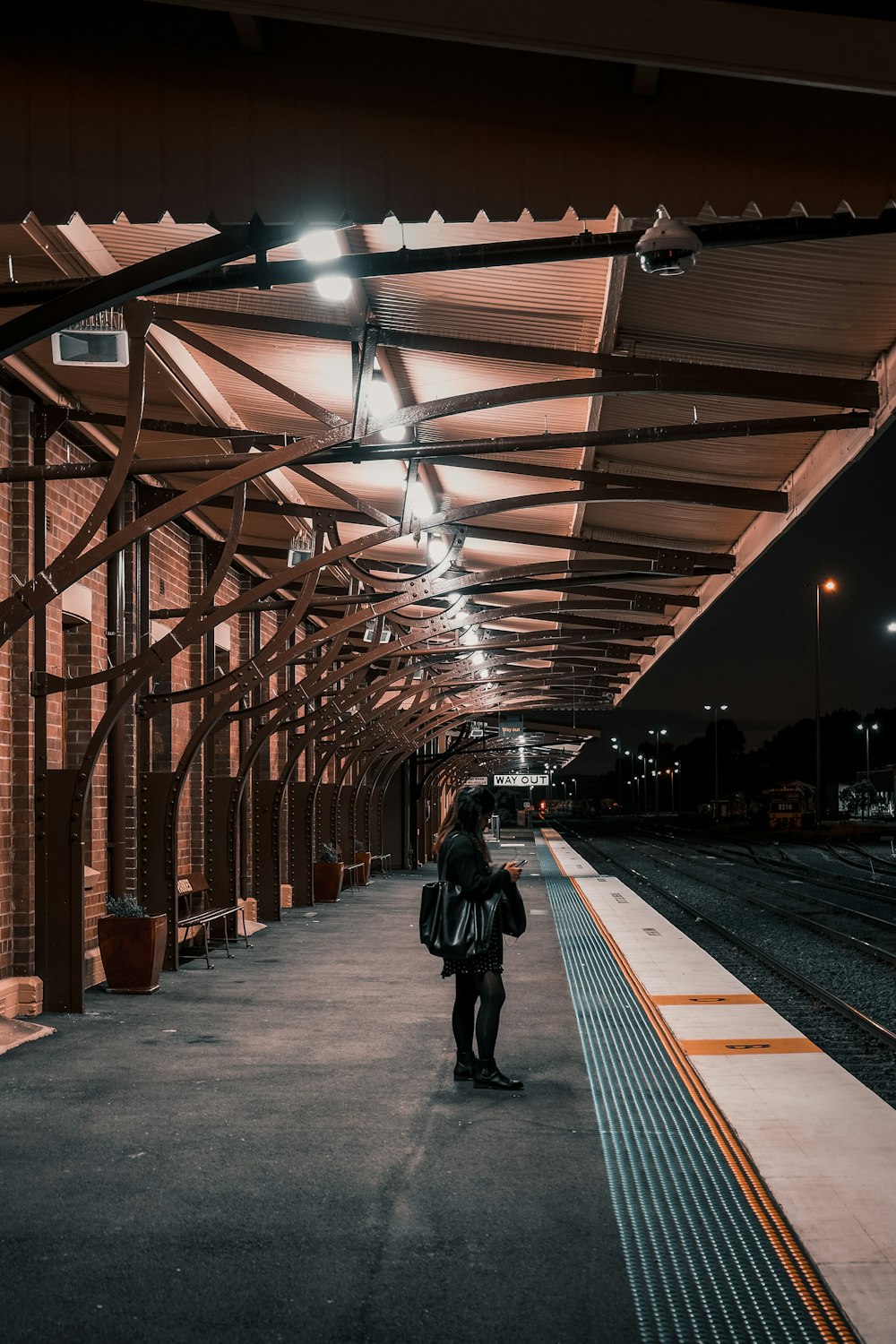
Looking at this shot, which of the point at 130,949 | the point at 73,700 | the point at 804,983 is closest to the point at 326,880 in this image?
the point at 73,700

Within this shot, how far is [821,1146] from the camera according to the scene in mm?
6145

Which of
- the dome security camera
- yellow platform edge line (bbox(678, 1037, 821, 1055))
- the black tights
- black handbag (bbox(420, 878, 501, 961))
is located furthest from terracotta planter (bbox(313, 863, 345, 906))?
the dome security camera

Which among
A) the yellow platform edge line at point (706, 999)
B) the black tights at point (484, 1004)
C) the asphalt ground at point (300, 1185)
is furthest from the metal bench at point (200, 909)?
the black tights at point (484, 1004)

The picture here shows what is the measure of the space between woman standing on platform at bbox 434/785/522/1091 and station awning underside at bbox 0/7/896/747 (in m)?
2.45

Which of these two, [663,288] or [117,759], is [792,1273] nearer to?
[663,288]

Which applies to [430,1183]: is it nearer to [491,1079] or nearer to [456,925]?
[491,1079]

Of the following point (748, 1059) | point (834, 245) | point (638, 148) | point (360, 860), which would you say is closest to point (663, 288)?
point (834, 245)

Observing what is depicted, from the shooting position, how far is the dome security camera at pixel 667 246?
4320mm

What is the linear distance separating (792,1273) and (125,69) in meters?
4.61

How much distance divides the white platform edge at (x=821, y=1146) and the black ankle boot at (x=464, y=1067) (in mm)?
1376

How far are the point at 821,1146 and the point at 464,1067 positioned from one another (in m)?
2.22

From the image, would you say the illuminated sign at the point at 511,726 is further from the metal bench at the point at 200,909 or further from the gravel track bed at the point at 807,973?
the metal bench at the point at 200,909

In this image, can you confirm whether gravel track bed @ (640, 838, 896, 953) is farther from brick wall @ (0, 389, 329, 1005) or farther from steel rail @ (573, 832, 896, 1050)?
brick wall @ (0, 389, 329, 1005)

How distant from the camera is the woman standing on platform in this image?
7383 millimetres
